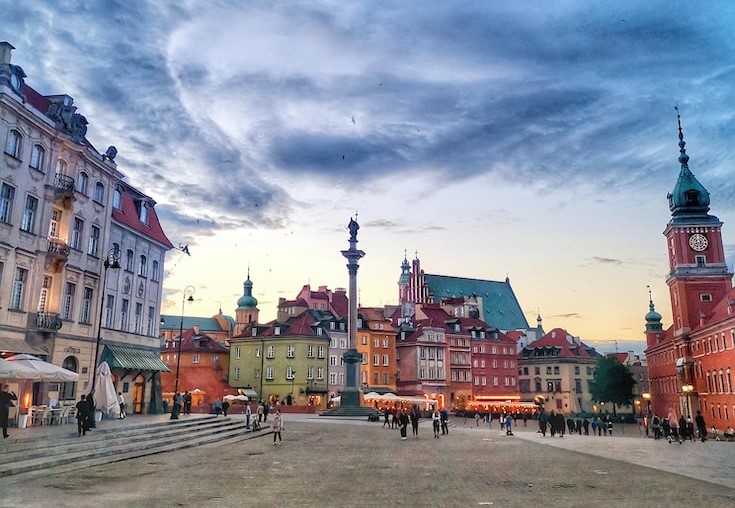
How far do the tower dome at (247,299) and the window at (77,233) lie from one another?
96065 mm

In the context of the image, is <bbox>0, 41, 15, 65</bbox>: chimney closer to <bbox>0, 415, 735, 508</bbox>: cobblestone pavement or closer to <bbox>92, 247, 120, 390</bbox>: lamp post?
<bbox>92, 247, 120, 390</bbox>: lamp post

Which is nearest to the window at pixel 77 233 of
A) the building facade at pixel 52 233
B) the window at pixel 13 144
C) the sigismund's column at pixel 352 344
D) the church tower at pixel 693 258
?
the building facade at pixel 52 233

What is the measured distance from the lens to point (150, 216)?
4622 cm

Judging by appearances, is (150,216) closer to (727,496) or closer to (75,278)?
(75,278)

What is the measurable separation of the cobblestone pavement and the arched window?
1069cm

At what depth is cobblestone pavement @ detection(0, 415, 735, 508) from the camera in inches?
530

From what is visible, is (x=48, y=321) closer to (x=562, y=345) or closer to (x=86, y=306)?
(x=86, y=306)

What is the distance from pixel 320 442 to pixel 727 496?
19845 millimetres

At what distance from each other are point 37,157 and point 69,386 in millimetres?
12412

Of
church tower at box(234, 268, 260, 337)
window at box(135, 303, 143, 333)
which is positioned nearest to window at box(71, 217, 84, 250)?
window at box(135, 303, 143, 333)

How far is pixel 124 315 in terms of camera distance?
40.2 meters

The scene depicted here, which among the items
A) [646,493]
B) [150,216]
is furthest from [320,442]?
[150,216]

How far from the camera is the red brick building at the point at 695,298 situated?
208 ft

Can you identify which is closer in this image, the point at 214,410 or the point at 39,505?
the point at 39,505
